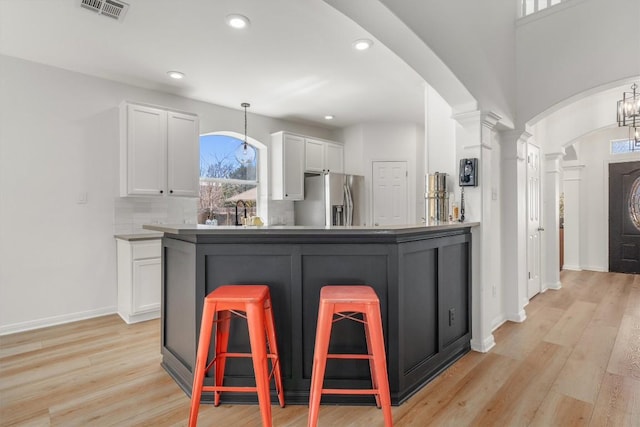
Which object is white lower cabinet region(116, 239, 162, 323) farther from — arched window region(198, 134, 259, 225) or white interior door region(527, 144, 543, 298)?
white interior door region(527, 144, 543, 298)

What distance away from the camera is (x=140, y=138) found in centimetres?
374

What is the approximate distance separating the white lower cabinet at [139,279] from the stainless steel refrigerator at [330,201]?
2.49 meters

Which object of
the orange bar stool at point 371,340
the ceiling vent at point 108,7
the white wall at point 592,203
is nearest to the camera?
the orange bar stool at point 371,340

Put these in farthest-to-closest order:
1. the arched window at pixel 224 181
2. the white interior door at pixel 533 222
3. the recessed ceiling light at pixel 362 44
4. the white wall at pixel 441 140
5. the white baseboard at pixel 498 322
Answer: the arched window at pixel 224 181 < the white interior door at pixel 533 222 < the white baseboard at pixel 498 322 < the white wall at pixel 441 140 < the recessed ceiling light at pixel 362 44

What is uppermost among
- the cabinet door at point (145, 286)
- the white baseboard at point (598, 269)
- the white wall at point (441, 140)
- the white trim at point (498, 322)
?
the white wall at point (441, 140)

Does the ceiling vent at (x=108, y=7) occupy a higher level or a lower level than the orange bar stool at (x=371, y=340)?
higher

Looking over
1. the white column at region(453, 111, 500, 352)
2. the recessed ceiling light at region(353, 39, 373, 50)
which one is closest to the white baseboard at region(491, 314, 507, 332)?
the white column at region(453, 111, 500, 352)

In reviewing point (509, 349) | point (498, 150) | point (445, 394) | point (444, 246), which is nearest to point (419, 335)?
point (445, 394)

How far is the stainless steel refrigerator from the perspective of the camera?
17.5 ft

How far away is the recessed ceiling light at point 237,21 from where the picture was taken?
104 inches

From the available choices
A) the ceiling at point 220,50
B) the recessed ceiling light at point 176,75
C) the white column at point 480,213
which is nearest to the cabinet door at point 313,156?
the ceiling at point 220,50

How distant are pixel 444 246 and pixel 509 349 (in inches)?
47.6

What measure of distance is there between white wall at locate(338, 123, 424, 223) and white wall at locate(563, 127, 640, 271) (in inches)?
130

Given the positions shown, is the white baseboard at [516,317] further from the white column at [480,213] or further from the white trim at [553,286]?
the white trim at [553,286]
